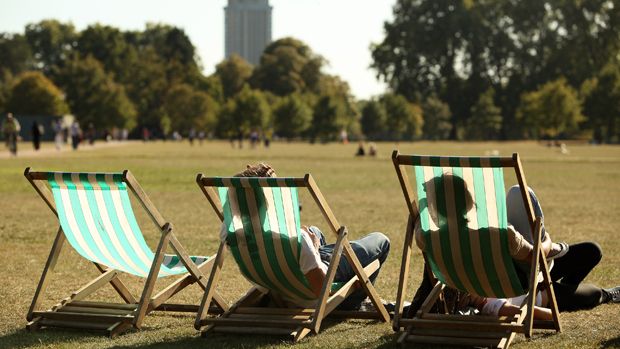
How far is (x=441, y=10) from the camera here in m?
114

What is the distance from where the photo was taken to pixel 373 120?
11362 cm

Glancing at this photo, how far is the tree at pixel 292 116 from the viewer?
100 m

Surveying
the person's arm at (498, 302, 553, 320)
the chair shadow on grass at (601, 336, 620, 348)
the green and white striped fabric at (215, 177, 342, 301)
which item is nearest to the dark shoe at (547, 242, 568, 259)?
the person's arm at (498, 302, 553, 320)

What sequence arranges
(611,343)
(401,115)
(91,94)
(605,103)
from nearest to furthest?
1. (611,343)
2. (605,103)
3. (91,94)
4. (401,115)

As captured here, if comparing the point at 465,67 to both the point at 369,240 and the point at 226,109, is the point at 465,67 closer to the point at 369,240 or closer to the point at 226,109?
the point at 226,109

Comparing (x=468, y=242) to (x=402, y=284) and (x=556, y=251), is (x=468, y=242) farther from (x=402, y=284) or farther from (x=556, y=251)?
(x=556, y=251)

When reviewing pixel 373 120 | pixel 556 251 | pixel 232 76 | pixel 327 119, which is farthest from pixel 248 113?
pixel 556 251

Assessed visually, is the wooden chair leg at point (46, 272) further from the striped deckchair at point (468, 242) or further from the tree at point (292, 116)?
the tree at point (292, 116)

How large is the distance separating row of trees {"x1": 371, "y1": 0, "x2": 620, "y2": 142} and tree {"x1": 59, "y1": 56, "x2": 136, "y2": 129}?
96.4 ft

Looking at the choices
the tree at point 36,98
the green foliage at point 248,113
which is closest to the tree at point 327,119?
the green foliage at point 248,113

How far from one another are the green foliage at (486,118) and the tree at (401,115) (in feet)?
17.8

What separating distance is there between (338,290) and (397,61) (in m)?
109

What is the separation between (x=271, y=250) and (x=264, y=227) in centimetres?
14

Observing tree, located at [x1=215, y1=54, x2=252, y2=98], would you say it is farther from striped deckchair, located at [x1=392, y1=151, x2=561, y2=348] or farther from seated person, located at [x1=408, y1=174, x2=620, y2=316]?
striped deckchair, located at [x1=392, y1=151, x2=561, y2=348]
